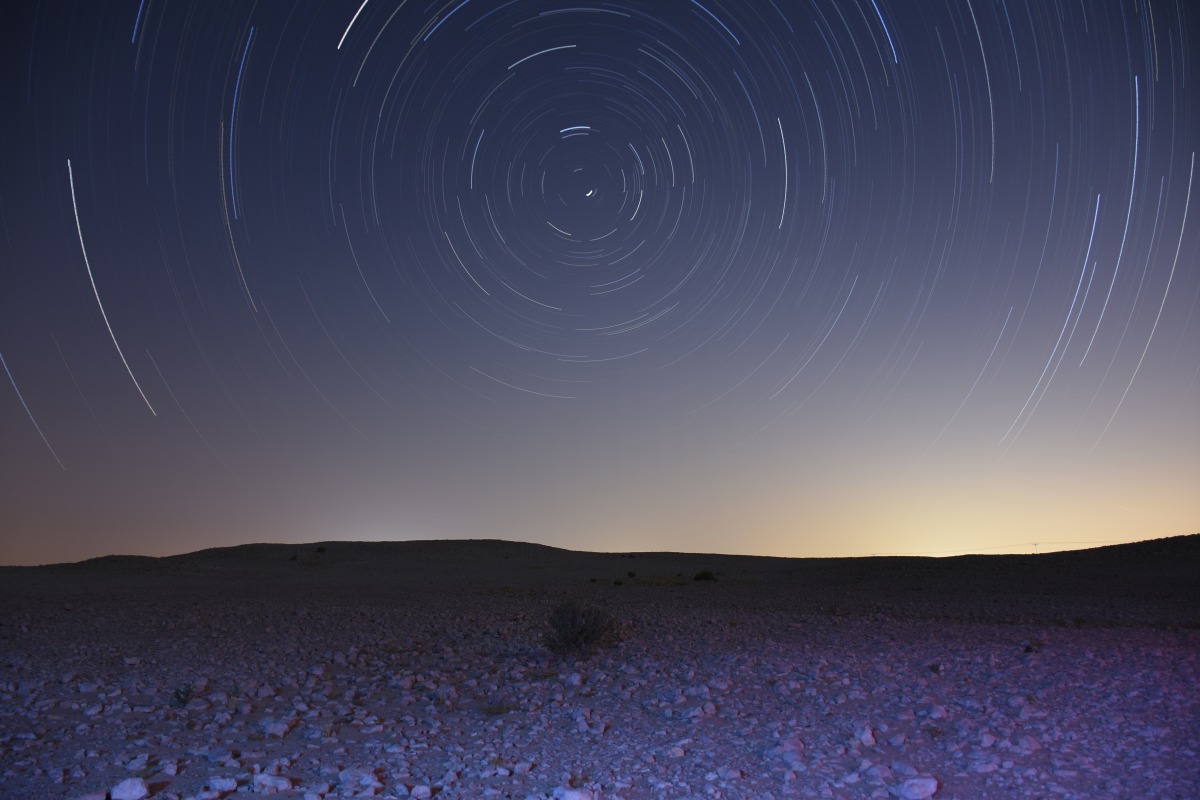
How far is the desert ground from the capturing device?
6.78 m

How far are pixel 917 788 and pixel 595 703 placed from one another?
12.8 ft

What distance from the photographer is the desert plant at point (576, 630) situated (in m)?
11.7

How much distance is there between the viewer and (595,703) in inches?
366

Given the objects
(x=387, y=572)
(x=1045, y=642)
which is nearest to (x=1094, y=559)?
(x=1045, y=642)

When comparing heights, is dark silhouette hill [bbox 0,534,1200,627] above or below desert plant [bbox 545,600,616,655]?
above

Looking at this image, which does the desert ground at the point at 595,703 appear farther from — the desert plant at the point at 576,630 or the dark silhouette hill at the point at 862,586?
the dark silhouette hill at the point at 862,586

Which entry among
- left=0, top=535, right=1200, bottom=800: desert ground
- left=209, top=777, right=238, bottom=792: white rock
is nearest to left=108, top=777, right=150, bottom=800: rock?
left=0, top=535, right=1200, bottom=800: desert ground

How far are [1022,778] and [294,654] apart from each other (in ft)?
31.1

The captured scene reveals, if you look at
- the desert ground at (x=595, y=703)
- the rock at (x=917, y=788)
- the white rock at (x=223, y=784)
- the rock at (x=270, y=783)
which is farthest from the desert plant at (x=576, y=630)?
the rock at (x=917, y=788)

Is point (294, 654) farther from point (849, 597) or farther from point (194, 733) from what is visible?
point (849, 597)

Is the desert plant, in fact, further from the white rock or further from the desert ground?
the white rock

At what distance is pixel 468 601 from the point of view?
1883 cm

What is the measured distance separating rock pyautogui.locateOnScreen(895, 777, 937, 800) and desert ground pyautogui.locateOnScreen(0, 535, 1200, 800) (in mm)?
21

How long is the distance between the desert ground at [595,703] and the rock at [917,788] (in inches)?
0.8
